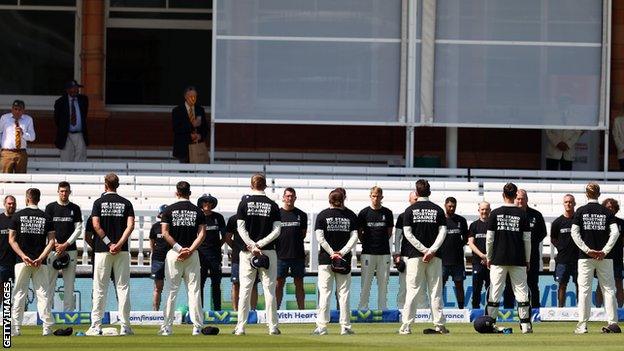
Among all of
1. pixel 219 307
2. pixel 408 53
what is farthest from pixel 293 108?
pixel 219 307

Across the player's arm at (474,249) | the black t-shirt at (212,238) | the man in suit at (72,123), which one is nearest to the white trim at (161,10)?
the man in suit at (72,123)

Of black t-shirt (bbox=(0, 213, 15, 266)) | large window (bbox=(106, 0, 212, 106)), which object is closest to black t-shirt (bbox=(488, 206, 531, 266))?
black t-shirt (bbox=(0, 213, 15, 266))

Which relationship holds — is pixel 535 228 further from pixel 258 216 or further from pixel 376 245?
pixel 258 216

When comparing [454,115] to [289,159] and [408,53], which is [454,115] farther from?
[289,159]

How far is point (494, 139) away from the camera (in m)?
29.8

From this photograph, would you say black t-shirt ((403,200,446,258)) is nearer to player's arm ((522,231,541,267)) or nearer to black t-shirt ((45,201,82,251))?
player's arm ((522,231,541,267))

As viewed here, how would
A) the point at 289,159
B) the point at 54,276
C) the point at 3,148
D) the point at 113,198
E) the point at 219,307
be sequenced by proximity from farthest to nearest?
the point at 289,159 → the point at 3,148 → the point at 219,307 → the point at 54,276 → the point at 113,198

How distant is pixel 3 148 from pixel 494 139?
8.94 meters

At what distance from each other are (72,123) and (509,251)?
1013cm

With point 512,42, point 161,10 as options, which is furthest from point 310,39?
point 161,10

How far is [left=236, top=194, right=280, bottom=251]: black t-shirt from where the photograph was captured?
18047 millimetres

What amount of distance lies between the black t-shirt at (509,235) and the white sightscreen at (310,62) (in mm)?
8183

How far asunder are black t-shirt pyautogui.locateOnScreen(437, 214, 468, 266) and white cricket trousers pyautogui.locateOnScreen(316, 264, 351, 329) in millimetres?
3165

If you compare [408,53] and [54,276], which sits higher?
[408,53]
